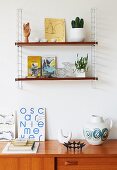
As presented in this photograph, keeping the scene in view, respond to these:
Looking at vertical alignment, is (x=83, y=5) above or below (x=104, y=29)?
above

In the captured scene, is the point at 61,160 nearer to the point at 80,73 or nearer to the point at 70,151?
the point at 70,151

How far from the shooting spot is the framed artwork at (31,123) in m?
2.67

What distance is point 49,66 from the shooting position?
266 cm

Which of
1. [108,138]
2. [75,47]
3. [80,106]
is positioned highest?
[75,47]

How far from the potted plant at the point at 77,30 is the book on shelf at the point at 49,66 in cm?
28

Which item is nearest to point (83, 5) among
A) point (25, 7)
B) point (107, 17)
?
point (107, 17)

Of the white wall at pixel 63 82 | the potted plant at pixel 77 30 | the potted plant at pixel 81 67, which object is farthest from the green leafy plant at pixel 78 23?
the potted plant at pixel 81 67

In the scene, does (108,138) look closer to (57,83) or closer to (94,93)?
(94,93)

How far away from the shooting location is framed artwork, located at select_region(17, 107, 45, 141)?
8.77 feet

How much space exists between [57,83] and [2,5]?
86 centimetres

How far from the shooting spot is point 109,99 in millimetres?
2727

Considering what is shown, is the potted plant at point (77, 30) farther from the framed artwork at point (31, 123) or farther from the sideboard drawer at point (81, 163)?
the sideboard drawer at point (81, 163)

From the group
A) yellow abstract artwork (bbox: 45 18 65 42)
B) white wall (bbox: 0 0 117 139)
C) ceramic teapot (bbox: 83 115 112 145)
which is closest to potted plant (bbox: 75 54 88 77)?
white wall (bbox: 0 0 117 139)

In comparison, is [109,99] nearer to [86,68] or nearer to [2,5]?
[86,68]
